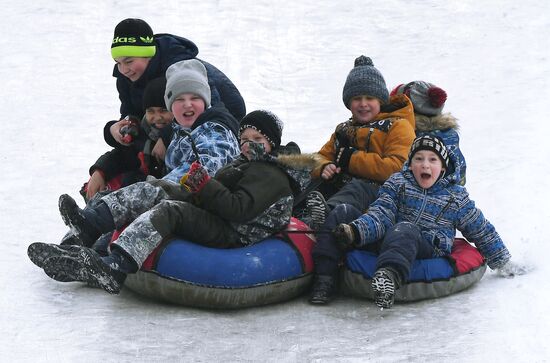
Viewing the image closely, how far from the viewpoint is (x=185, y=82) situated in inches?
247

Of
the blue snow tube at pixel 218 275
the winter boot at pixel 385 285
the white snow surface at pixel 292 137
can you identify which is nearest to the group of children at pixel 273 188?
the winter boot at pixel 385 285

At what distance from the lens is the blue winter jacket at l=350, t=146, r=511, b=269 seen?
5.60 metres

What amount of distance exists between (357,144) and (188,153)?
1062 millimetres

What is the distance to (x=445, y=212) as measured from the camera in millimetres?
5602

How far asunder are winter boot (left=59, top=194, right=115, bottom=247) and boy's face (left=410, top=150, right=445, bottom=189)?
174 cm

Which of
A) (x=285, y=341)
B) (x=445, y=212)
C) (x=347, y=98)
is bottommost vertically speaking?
(x=285, y=341)

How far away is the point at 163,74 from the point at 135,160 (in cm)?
61

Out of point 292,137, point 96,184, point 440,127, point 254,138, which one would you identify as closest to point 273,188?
point 254,138

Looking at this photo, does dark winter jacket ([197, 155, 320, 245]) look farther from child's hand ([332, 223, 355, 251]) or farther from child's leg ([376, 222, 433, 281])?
child's leg ([376, 222, 433, 281])

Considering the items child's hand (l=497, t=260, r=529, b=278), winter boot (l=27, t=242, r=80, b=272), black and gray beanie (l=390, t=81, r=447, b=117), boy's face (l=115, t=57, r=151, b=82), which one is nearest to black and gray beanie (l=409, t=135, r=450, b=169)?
child's hand (l=497, t=260, r=529, b=278)

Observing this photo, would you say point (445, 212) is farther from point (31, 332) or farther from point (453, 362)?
point (31, 332)

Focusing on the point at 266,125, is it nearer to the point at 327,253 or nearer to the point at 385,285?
the point at 327,253

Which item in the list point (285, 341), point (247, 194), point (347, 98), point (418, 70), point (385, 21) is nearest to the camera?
point (285, 341)

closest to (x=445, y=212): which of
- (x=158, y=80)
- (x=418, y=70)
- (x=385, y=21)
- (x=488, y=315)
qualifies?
(x=488, y=315)
